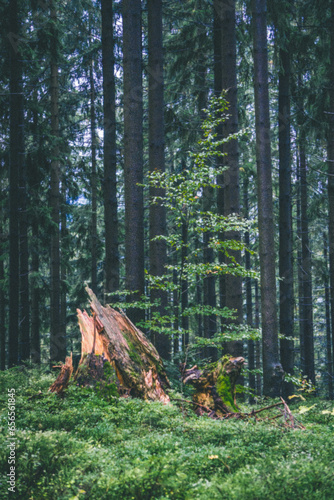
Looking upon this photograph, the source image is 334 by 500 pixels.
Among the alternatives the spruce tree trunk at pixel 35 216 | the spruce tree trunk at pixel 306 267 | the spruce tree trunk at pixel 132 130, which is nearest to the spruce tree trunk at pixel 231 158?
the spruce tree trunk at pixel 132 130

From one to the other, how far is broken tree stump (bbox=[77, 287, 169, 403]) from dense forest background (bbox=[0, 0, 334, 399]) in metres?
0.89

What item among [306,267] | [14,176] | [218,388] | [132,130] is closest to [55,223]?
[14,176]

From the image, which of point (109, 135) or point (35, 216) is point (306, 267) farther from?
point (35, 216)

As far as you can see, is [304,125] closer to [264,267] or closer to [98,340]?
[264,267]

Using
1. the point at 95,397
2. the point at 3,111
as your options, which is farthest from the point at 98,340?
the point at 3,111

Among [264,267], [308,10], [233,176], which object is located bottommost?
[264,267]

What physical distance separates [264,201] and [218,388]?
4464 millimetres

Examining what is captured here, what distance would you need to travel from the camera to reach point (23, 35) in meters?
13.0

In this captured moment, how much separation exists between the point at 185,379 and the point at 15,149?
949 centimetres

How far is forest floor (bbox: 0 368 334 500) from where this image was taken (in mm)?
3016

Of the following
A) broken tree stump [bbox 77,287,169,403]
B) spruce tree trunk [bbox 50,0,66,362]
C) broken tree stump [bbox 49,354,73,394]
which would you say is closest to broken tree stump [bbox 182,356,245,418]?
broken tree stump [bbox 77,287,169,403]

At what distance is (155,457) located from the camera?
3.40 meters

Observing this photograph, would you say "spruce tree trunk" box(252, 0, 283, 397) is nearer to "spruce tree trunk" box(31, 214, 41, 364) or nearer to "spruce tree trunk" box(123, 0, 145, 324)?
"spruce tree trunk" box(123, 0, 145, 324)

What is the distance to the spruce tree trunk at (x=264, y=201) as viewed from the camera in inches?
348
